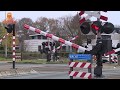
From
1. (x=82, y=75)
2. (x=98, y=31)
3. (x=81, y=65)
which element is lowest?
(x=82, y=75)

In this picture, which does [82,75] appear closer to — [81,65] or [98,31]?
[81,65]

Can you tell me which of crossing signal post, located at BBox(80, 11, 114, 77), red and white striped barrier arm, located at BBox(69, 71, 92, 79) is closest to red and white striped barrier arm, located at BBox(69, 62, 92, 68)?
red and white striped barrier arm, located at BBox(69, 71, 92, 79)

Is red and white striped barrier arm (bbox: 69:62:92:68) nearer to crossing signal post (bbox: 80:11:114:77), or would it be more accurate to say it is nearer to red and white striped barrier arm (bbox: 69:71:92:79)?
red and white striped barrier arm (bbox: 69:71:92:79)

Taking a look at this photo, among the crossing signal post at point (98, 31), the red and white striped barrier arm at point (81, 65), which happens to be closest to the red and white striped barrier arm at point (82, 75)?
the red and white striped barrier arm at point (81, 65)

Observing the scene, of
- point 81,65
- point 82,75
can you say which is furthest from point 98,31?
point 82,75

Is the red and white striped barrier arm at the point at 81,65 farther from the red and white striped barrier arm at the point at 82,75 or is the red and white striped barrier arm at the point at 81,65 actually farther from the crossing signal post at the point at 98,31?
the crossing signal post at the point at 98,31
